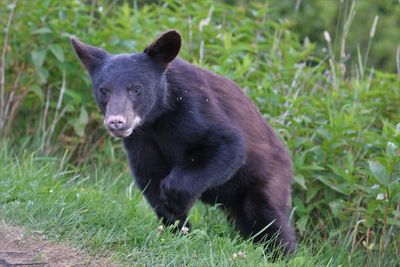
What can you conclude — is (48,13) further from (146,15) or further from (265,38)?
(265,38)

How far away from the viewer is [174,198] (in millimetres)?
5699

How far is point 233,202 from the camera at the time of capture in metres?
6.32

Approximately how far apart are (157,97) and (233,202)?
1117 millimetres

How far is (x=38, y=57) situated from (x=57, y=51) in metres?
0.22

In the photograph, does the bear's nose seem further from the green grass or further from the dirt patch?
the dirt patch

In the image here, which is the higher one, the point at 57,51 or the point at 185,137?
the point at 185,137

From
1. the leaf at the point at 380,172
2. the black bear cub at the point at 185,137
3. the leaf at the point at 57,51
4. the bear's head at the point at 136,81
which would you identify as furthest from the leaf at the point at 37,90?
the leaf at the point at 380,172

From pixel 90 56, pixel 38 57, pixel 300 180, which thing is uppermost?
pixel 90 56

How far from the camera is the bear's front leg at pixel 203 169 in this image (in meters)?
5.68

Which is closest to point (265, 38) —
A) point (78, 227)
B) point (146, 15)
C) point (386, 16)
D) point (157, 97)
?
point (146, 15)

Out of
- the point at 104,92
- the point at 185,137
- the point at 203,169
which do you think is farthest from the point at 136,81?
the point at 203,169

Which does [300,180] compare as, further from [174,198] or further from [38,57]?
[38,57]

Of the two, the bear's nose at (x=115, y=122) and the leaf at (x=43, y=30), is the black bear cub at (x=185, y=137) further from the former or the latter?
the leaf at (x=43, y=30)

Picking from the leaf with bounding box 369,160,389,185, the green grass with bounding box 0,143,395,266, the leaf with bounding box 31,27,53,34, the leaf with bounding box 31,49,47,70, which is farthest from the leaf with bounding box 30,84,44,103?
the leaf with bounding box 369,160,389,185
